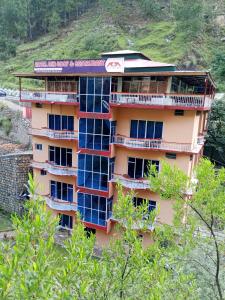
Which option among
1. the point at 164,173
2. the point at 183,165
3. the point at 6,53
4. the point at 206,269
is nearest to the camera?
the point at 164,173

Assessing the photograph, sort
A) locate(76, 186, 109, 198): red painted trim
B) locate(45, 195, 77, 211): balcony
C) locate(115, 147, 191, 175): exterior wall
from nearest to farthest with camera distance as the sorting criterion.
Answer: locate(115, 147, 191, 175): exterior wall → locate(76, 186, 109, 198): red painted trim → locate(45, 195, 77, 211): balcony

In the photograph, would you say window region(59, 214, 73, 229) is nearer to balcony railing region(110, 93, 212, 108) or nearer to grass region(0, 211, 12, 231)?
grass region(0, 211, 12, 231)

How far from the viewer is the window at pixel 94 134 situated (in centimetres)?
1903

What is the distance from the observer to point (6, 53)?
A: 5866 cm

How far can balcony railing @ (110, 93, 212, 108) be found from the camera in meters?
16.7

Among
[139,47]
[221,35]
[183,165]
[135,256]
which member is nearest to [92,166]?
[183,165]

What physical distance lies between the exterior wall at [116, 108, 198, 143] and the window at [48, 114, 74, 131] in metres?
4.38

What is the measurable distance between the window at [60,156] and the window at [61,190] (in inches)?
69.5

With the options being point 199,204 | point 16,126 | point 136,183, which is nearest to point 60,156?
point 136,183

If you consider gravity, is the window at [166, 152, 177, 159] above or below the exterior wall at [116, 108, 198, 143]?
below

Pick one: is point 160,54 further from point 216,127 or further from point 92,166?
point 92,166

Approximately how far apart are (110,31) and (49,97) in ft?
132

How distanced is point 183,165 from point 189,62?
33.4 m

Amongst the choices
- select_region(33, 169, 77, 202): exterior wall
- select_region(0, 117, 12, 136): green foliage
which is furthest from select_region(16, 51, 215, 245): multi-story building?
select_region(0, 117, 12, 136): green foliage
